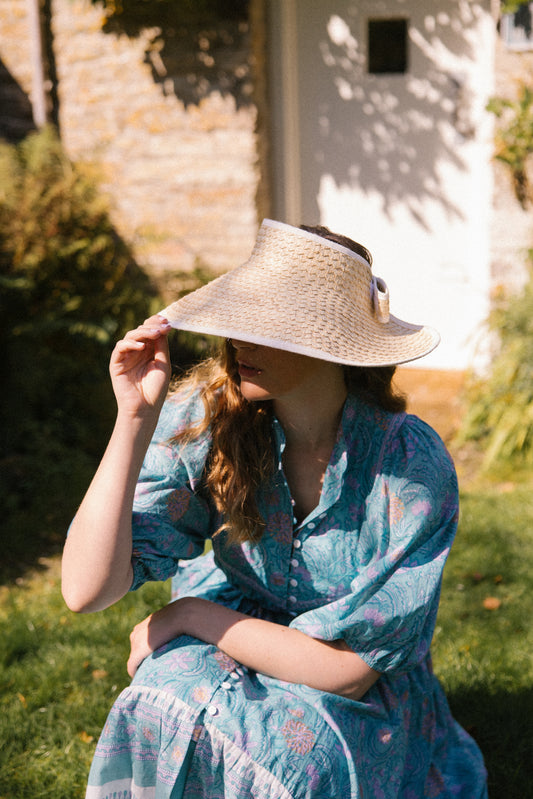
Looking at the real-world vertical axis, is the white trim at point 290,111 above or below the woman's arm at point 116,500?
above

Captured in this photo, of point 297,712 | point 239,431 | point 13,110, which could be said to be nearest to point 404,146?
point 13,110

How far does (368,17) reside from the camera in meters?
5.91

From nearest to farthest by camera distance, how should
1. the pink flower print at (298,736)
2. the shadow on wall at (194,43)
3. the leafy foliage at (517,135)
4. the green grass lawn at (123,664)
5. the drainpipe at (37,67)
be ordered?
the pink flower print at (298,736) → the green grass lawn at (123,664) → the leafy foliage at (517,135) → the shadow on wall at (194,43) → the drainpipe at (37,67)

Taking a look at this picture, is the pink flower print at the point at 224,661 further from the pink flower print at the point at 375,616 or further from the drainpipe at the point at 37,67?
the drainpipe at the point at 37,67

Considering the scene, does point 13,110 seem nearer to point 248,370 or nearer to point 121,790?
point 248,370

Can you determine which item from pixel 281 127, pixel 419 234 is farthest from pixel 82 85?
pixel 419 234

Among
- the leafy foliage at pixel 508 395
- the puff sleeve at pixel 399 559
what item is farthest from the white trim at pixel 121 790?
the leafy foliage at pixel 508 395

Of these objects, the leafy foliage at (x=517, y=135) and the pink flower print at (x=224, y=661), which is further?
the leafy foliage at (x=517, y=135)

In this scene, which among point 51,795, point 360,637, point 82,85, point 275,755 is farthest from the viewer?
Result: point 82,85

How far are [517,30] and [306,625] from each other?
5097 millimetres

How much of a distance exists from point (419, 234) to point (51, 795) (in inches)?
197

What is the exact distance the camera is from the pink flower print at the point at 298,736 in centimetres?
164

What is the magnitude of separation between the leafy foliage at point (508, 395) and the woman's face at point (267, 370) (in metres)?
3.40

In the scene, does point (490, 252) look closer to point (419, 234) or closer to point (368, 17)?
point (419, 234)
